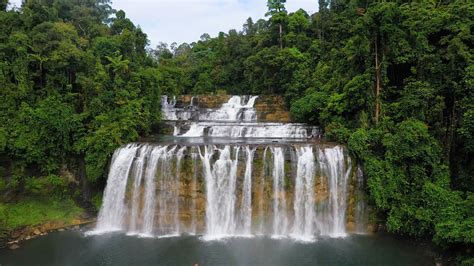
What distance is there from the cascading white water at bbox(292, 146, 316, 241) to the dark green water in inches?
37.2

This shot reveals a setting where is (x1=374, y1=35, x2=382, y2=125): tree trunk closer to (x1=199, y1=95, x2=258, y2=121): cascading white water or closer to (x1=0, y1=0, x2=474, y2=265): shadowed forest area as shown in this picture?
(x1=0, y1=0, x2=474, y2=265): shadowed forest area

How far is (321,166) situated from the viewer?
1441cm

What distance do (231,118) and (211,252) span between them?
12784 millimetres

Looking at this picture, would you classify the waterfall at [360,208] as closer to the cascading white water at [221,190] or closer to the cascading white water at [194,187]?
the cascading white water at [221,190]

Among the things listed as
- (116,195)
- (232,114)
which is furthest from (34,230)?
(232,114)

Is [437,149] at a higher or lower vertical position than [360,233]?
higher

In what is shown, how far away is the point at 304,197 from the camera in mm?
14320

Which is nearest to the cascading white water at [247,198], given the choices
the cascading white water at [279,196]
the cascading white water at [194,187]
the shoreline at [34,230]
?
the cascading white water at [279,196]

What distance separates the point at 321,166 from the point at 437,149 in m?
4.30

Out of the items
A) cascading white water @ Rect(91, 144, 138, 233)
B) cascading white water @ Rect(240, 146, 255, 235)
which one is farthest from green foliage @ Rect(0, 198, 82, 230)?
cascading white water @ Rect(240, 146, 255, 235)

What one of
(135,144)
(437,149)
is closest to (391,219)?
(437,149)

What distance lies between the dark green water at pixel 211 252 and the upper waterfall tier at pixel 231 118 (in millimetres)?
7469

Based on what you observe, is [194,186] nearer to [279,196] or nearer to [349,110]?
[279,196]

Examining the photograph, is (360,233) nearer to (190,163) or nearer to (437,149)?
(437,149)
